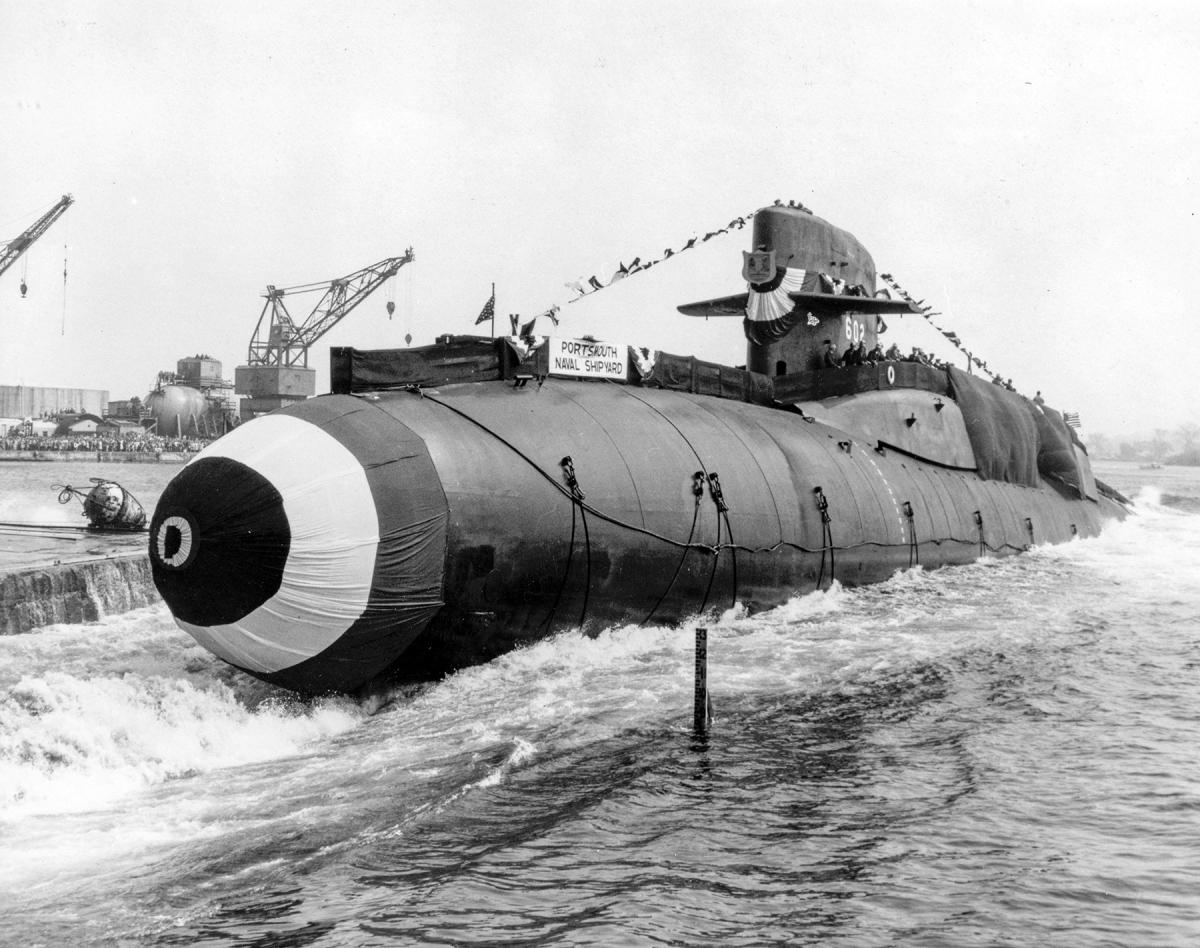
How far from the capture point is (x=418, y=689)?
Answer: 12.3m

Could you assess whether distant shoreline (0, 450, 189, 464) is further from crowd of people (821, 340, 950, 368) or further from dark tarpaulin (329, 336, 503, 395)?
dark tarpaulin (329, 336, 503, 395)

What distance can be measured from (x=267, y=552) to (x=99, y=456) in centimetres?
9305

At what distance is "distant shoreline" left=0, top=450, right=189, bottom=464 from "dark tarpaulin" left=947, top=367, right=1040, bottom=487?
81386mm

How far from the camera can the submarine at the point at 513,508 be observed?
1132 centimetres

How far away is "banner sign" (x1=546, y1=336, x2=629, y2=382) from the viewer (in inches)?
610

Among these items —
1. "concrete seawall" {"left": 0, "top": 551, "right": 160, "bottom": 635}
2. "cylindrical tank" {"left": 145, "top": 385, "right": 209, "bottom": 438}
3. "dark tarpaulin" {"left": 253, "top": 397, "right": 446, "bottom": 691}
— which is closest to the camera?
"dark tarpaulin" {"left": 253, "top": 397, "right": 446, "bottom": 691}

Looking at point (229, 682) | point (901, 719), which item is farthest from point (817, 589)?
point (229, 682)

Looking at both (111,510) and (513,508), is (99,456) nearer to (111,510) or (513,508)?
(111,510)

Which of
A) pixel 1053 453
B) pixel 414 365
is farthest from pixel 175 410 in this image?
pixel 414 365

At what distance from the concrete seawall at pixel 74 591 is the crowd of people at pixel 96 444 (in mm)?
83234

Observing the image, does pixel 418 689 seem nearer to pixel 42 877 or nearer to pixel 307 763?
pixel 307 763

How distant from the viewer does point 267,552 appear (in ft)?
36.5

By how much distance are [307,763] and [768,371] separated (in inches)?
697

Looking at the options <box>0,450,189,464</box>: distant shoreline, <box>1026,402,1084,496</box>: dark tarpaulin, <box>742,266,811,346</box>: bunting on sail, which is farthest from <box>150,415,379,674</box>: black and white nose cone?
<box>0,450,189,464</box>: distant shoreline
